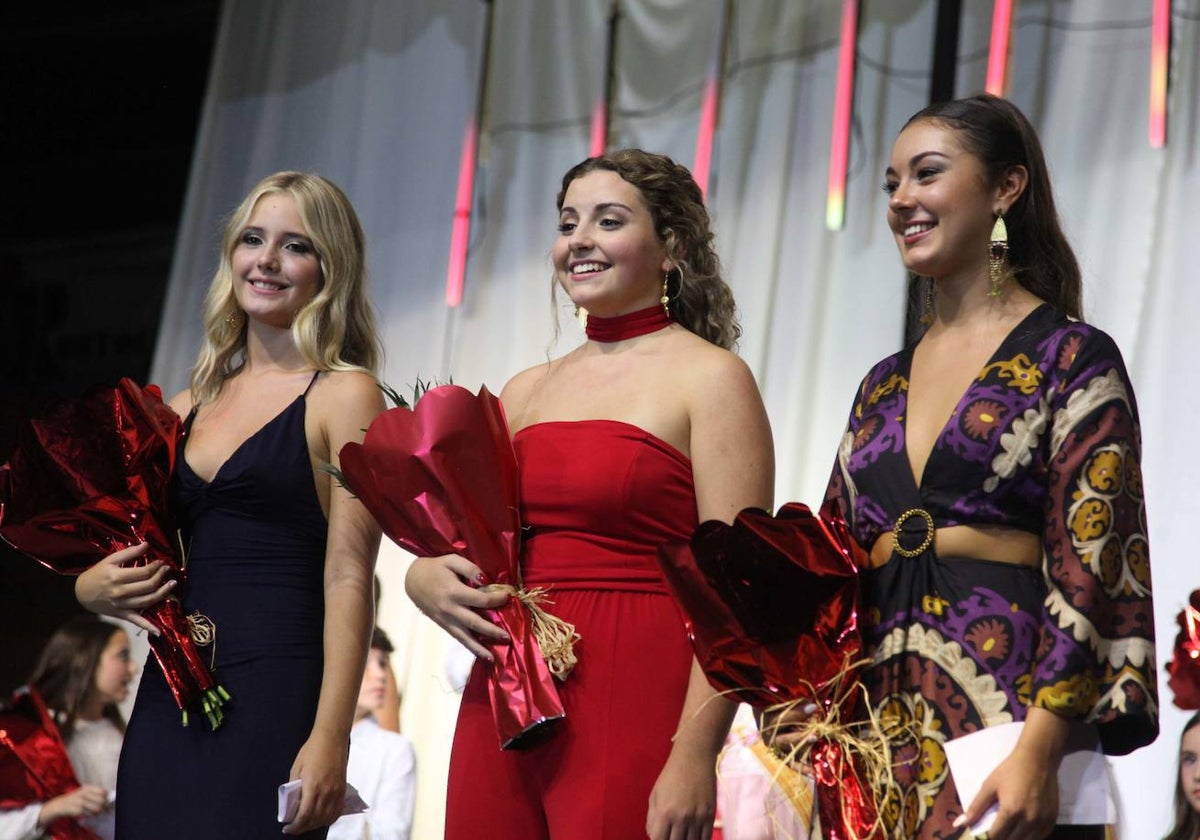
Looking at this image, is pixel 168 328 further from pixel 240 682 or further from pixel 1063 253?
pixel 1063 253

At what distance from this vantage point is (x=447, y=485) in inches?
83.6

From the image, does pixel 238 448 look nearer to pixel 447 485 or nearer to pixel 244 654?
pixel 244 654

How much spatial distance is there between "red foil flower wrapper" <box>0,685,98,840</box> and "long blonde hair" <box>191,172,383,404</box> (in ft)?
7.57

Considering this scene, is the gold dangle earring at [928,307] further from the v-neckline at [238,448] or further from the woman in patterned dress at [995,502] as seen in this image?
the v-neckline at [238,448]

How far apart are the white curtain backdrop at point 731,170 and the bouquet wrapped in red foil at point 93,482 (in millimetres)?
2342

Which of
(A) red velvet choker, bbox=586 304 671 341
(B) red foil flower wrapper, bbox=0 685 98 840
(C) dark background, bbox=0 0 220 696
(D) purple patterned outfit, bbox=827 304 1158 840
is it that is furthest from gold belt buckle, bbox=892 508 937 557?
(C) dark background, bbox=0 0 220 696

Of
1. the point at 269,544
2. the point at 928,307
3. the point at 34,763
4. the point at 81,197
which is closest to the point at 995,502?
the point at 928,307

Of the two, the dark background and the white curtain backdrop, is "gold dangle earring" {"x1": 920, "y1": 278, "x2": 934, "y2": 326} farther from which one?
the dark background

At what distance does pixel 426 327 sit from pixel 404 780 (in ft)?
5.94

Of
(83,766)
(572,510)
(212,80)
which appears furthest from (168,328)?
(572,510)

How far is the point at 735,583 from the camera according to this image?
6.10 ft

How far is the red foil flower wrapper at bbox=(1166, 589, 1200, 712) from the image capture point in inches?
117

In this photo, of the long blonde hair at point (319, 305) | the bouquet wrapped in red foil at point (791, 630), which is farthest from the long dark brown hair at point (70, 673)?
the bouquet wrapped in red foil at point (791, 630)

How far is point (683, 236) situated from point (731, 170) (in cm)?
301
